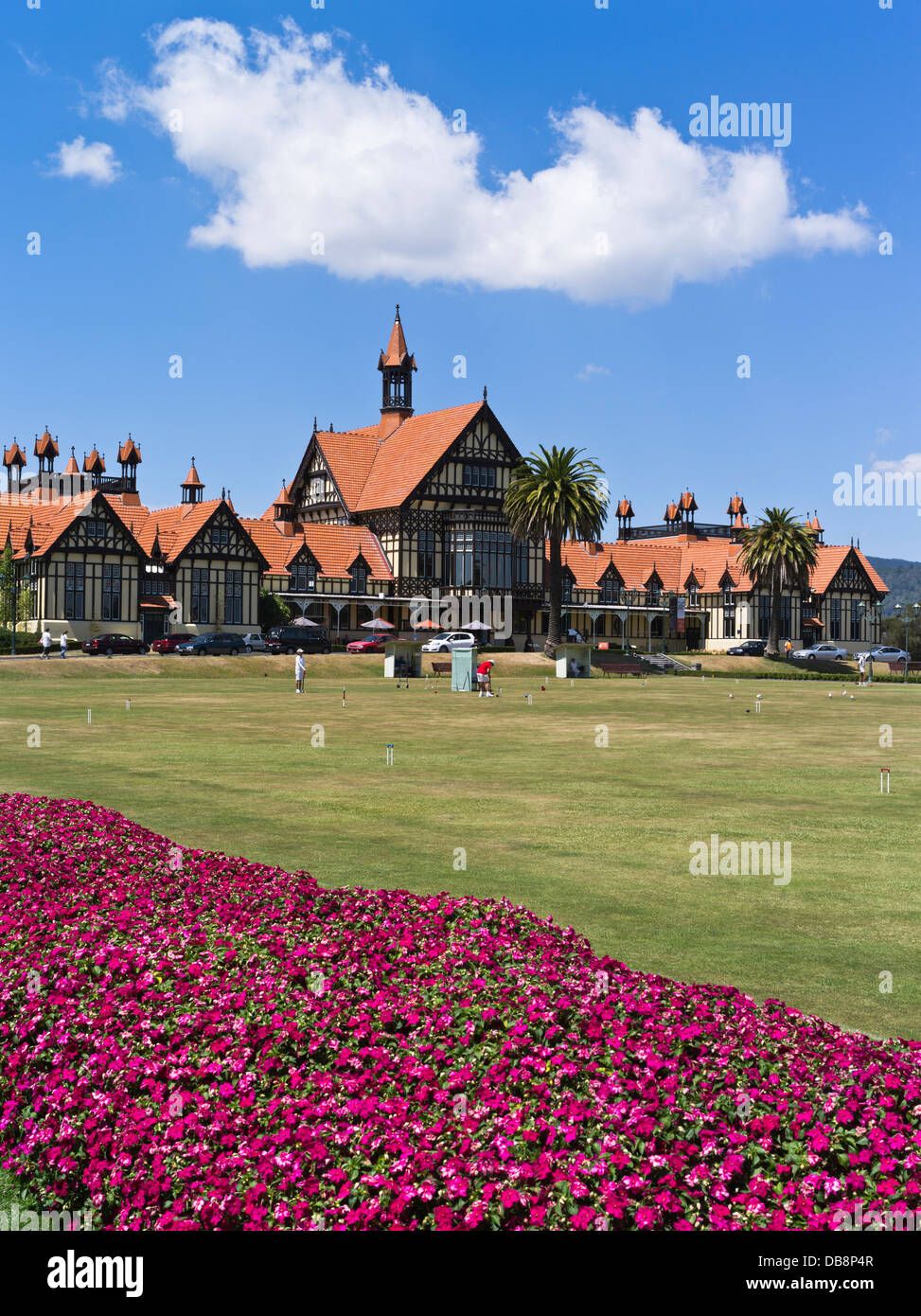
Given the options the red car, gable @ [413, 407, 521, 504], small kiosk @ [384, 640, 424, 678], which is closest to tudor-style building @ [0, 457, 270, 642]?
the red car

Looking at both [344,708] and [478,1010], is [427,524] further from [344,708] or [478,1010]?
[478,1010]

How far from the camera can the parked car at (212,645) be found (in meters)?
66.6

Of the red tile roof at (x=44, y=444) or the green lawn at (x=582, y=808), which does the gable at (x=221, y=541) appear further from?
the green lawn at (x=582, y=808)

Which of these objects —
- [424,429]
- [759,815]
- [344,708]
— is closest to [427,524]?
[424,429]

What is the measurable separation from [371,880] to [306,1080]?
5823 millimetres

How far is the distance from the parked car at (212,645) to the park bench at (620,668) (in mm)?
22965

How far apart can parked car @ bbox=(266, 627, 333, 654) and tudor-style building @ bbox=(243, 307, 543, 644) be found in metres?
10.9

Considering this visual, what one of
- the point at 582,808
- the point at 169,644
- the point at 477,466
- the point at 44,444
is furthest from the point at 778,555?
the point at 582,808

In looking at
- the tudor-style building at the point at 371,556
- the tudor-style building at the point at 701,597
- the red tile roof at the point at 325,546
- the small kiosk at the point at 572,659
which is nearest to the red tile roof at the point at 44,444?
the tudor-style building at the point at 371,556

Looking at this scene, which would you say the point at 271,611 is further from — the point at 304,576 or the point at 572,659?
the point at 572,659

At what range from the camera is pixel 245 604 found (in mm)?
82125

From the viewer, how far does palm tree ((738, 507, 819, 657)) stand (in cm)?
8562

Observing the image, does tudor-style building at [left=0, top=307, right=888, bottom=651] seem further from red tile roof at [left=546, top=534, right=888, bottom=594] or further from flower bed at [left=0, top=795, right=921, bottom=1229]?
flower bed at [left=0, top=795, right=921, bottom=1229]

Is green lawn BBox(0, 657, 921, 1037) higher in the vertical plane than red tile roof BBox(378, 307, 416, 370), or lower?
lower
